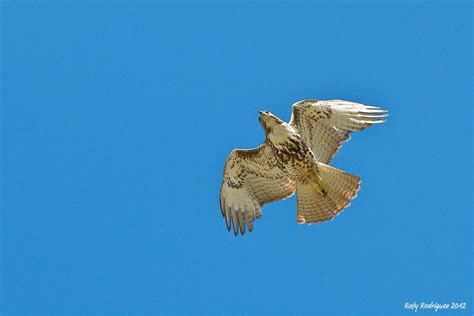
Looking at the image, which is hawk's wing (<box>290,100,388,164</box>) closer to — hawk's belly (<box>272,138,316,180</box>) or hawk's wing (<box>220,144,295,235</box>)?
hawk's belly (<box>272,138,316,180</box>)

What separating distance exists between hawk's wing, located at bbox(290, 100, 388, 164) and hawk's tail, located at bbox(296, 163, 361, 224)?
333 millimetres

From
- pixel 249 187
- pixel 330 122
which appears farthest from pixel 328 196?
pixel 249 187

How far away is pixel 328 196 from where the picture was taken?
42.5 feet

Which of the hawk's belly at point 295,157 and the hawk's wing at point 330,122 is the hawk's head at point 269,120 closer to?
the hawk's belly at point 295,157

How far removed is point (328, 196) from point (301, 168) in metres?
0.70

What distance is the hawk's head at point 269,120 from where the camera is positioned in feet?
41.2

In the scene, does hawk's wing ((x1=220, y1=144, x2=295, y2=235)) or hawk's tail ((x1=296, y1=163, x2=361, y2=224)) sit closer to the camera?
hawk's tail ((x1=296, y1=163, x2=361, y2=224))

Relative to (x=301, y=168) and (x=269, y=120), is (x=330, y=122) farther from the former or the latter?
(x=269, y=120)

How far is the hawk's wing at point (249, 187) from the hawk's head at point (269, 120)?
0.66 m

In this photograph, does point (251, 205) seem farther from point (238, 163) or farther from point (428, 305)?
point (428, 305)

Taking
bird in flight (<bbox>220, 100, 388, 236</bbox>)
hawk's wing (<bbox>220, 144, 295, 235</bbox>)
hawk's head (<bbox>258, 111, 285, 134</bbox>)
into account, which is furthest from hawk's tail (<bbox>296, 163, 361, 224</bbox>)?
hawk's head (<bbox>258, 111, 285, 134</bbox>)

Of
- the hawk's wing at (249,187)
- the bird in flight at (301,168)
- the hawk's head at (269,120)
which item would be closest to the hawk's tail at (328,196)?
the bird in flight at (301,168)

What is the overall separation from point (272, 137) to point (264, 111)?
0.47m

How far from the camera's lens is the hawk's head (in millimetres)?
12562
